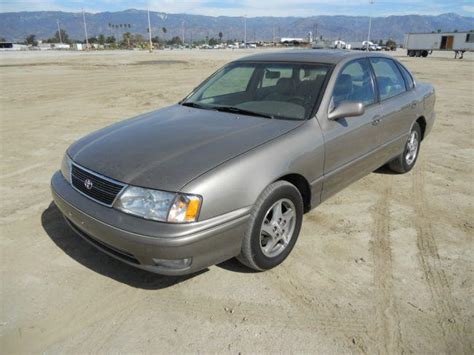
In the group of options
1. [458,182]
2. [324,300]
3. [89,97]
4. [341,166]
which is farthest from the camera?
[89,97]

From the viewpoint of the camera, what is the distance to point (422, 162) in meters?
5.62

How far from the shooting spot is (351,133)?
360cm

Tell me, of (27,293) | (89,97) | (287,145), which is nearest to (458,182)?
(287,145)

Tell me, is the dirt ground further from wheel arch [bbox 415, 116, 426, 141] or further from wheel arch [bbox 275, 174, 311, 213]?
wheel arch [bbox 415, 116, 426, 141]

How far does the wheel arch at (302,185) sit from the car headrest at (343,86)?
0.93 meters

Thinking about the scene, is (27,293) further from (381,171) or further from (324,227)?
(381,171)

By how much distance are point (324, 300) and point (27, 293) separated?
2.19 meters

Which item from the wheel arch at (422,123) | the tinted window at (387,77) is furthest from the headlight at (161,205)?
the wheel arch at (422,123)

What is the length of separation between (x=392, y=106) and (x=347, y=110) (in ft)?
4.40

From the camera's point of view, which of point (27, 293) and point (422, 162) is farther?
point (422, 162)

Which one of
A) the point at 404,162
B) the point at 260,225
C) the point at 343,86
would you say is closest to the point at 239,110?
the point at 343,86

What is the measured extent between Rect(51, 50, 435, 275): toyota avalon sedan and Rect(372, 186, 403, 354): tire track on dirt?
550mm

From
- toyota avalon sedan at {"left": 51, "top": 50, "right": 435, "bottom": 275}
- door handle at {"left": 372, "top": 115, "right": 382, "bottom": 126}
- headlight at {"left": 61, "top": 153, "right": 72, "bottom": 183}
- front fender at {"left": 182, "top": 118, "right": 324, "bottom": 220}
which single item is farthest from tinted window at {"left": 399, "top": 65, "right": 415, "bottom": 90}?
headlight at {"left": 61, "top": 153, "right": 72, "bottom": 183}

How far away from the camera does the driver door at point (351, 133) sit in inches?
134
